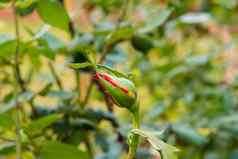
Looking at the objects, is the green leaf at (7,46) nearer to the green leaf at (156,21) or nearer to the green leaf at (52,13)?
the green leaf at (52,13)

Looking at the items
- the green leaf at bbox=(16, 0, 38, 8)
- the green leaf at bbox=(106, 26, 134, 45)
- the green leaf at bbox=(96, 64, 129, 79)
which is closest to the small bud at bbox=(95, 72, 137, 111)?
the green leaf at bbox=(96, 64, 129, 79)

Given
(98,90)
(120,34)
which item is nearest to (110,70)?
(120,34)

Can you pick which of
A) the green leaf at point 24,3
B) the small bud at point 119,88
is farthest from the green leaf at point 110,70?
the green leaf at point 24,3

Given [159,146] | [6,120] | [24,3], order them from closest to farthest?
[159,146] < [24,3] < [6,120]

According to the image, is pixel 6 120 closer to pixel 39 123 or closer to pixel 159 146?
pixel 39 123

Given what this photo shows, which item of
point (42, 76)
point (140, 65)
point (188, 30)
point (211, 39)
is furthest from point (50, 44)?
point (211, 39)

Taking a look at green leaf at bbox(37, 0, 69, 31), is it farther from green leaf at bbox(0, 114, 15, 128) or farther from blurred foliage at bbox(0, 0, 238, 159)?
green leaf at bbox(0, 114, 15, 128)
